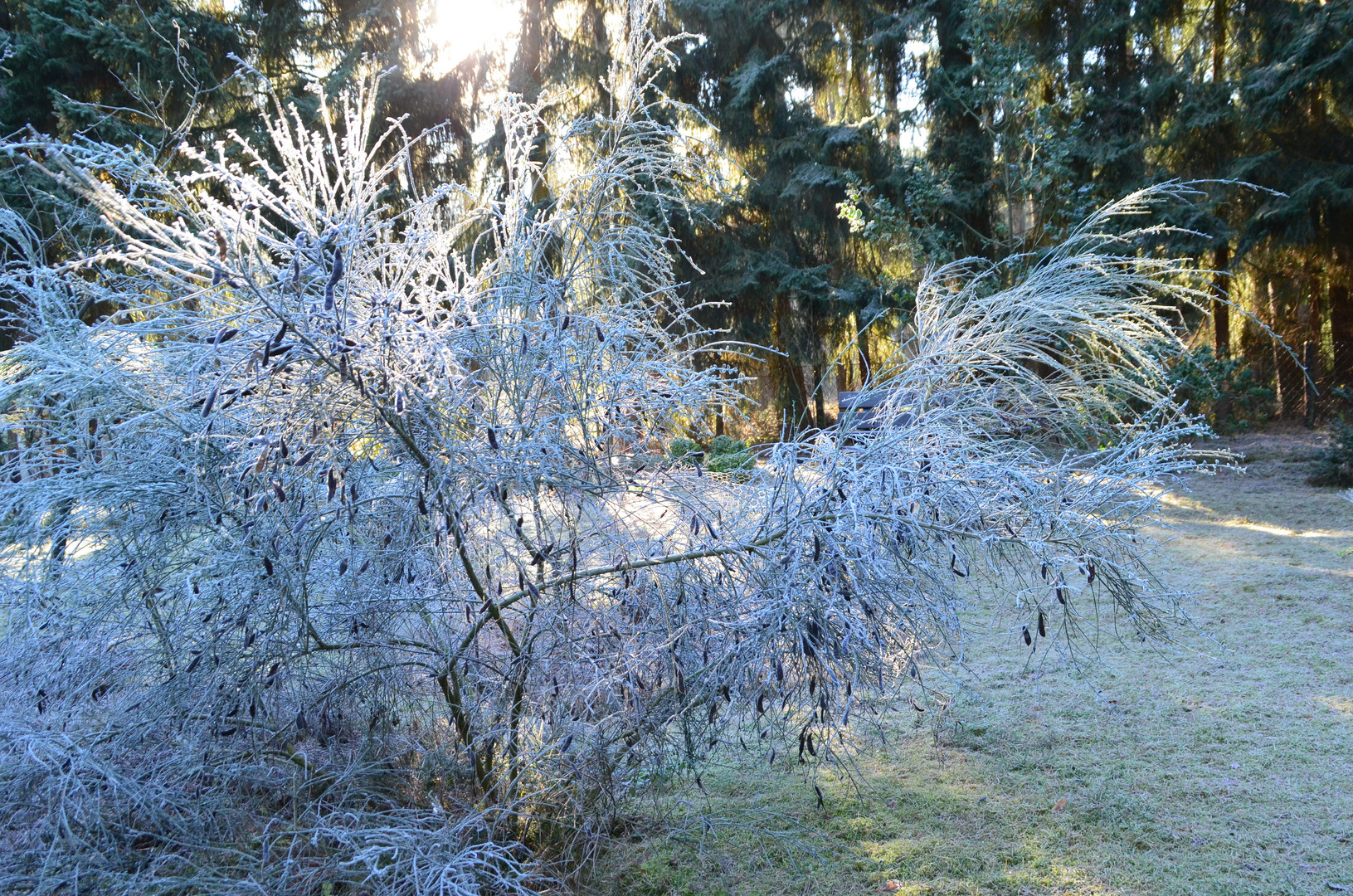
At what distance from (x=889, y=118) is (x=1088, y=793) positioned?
42.5ft

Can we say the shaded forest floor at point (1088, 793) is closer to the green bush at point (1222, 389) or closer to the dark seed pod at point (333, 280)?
the dark seed pod at point (333, 280)

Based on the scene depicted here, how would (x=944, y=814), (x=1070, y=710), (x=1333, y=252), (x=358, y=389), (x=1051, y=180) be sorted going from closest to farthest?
(x=358, y=389), (x=944, y=814), (x=1070, y=710), (x=1051, y=180), (x=1333, y=252)

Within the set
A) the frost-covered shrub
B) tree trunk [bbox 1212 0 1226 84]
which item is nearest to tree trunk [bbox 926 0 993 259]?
tree trunk [bbox 1212 0 1226 84]

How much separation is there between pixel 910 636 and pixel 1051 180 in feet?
30.6

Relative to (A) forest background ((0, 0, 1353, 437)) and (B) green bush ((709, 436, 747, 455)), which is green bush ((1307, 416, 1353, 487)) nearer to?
(A) forest background ((0, 0, 1353, 437))

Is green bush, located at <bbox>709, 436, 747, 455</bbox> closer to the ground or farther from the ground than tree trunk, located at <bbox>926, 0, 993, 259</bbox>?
closer to the ground

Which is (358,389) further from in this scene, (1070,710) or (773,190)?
(773,190)

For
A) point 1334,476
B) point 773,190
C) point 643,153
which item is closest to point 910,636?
point 643,153

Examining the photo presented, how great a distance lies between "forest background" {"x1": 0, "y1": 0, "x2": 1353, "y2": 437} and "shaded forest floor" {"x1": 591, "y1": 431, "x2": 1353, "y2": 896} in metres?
4.59

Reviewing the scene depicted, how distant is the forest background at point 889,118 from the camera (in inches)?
420

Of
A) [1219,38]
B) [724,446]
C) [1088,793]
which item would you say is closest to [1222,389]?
[1219,38]

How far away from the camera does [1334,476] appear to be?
906cm

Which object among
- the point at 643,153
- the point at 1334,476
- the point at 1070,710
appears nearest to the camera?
the point at 643,153

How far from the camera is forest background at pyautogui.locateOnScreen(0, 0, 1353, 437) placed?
1066 centimetres
